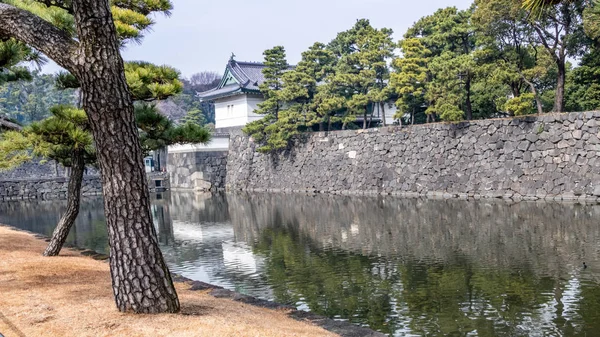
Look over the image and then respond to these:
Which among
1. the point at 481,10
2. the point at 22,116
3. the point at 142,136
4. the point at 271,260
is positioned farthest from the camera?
the point at 22,116

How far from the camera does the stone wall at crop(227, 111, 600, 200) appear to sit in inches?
572

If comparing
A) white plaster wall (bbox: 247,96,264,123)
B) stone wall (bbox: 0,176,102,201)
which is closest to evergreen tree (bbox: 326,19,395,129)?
white plaster wall (bbox: 247,96,264,123)

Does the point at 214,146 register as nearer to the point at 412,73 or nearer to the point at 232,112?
the point at 232,112

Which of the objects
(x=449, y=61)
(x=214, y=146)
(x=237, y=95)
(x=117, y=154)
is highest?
(x=237, y=95)

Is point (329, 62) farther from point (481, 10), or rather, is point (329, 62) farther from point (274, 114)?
point (481, 10)

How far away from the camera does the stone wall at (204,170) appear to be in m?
27.0

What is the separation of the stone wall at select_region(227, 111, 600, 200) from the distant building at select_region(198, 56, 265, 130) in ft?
9.38

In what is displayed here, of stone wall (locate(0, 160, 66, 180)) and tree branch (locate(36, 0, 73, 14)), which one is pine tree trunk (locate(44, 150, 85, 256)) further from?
stone wall (locate(0, 160, 66, 180))

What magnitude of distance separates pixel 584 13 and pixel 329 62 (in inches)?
479

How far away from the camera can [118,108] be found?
3.92 meters

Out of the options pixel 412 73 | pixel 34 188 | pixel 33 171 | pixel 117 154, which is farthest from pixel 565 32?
pixel 33 171

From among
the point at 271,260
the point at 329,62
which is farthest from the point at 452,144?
the point at 271,260

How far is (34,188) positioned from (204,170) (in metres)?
8.06

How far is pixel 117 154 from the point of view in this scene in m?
3.92
